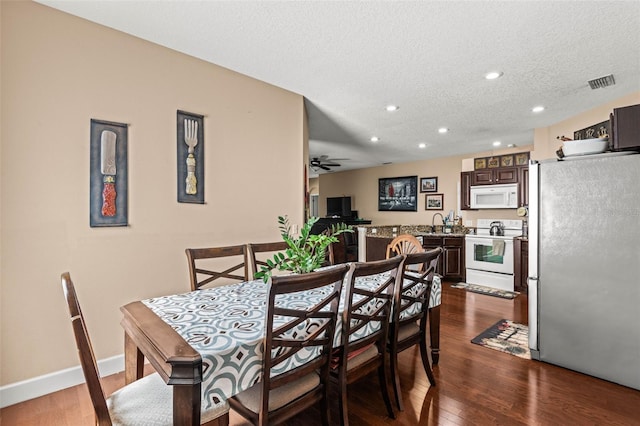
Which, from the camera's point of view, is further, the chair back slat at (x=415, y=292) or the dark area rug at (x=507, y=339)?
the dark area rug at (x=507, y=339)

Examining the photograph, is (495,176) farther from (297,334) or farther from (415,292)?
(297,334)

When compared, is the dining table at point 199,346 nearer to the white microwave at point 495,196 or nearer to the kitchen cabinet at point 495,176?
the white microwave at point 495,196

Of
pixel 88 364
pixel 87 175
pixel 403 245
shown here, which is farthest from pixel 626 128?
pixel 87 175

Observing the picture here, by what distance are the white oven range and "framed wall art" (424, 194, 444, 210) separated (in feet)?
4.52

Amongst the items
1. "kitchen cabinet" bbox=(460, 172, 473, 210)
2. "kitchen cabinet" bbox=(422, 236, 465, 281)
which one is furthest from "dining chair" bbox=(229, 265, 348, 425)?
"kitchen cabinet" bbox=(460, 172, 473, 210)

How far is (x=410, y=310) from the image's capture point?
Answer: 6.93 ft

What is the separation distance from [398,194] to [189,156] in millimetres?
6050

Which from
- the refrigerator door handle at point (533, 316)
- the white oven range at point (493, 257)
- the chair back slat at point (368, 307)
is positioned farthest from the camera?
the white oven range at point (493, 257)

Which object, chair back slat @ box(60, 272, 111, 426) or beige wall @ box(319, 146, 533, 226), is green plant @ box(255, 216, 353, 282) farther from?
beige wall @ box(319, 146, 533, 226)

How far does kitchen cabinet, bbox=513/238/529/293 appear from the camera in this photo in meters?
4.82

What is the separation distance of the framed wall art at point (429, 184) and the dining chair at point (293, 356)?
249 inches

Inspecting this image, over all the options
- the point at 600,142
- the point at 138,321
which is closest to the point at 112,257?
the point at 138,321

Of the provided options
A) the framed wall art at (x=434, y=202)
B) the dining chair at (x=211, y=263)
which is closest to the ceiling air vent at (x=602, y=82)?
the dining chair at (x=211, y=263)

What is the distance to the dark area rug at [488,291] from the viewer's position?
4.60 meters
